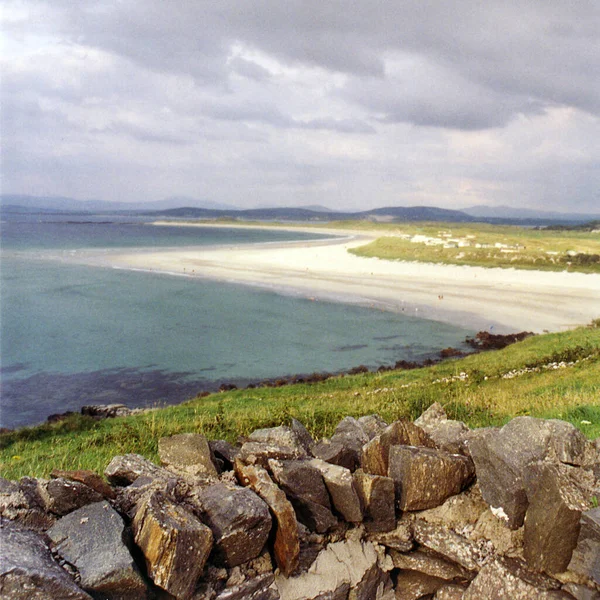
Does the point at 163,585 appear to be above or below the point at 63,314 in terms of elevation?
above

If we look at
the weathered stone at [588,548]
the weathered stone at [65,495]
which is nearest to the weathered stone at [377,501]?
the weathered stone at [588,548]

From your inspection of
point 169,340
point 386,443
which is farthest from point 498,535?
point 169,340

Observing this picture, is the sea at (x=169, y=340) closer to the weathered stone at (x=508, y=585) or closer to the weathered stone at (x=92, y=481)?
the weathered stone at (x=92, y=481)

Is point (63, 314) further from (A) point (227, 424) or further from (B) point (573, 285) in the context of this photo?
(B) point (573, 285)

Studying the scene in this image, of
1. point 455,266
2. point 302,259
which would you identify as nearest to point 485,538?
point 455,266

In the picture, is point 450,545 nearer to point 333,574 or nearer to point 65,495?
point 333,574

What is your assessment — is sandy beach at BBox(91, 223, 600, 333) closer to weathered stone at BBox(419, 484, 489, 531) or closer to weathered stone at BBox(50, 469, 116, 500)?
weathered stone at BBox(419, 484, 489, 531)
